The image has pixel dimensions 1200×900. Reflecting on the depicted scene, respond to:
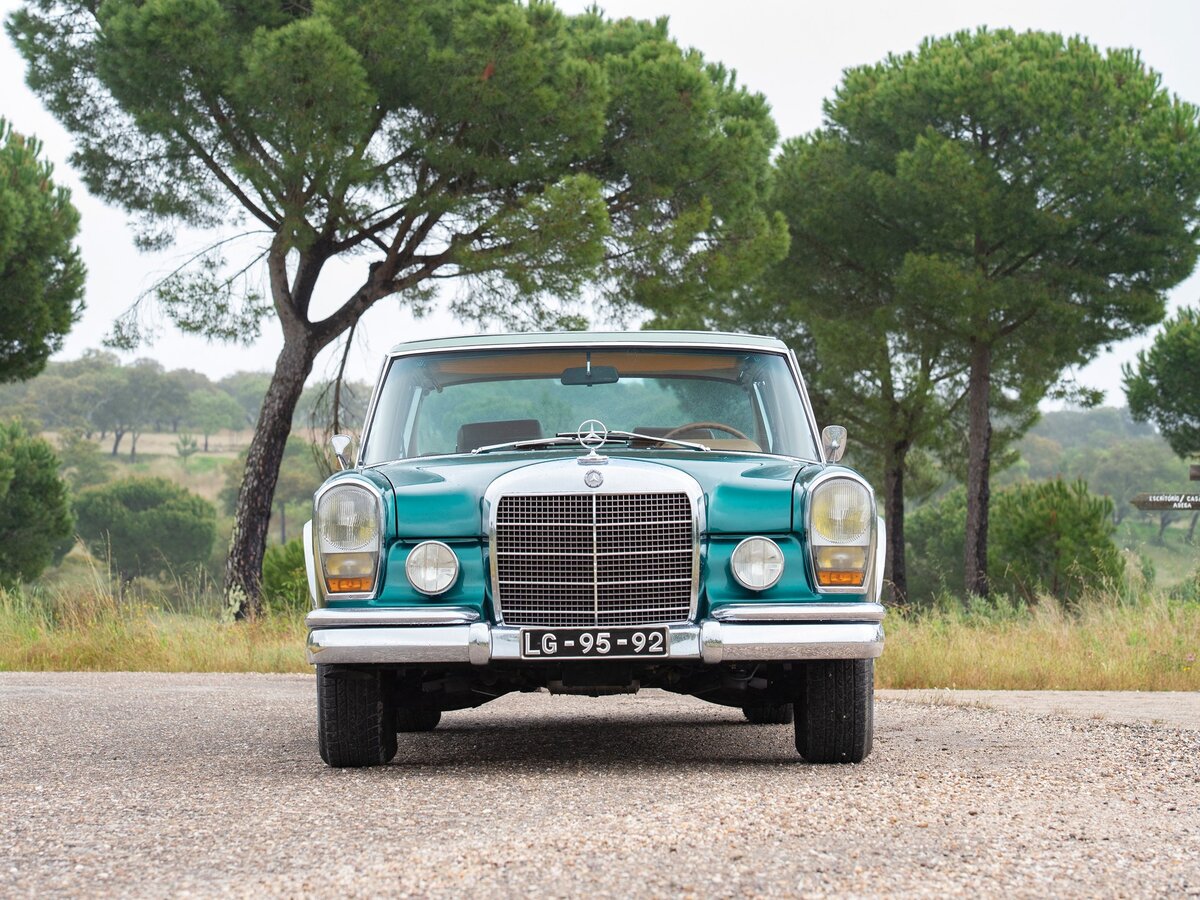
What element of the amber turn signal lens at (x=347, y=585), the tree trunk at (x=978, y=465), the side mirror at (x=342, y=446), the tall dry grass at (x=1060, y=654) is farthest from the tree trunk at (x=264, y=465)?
the tree trunk at (x=978, y=465)

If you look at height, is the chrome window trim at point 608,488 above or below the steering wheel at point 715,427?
below

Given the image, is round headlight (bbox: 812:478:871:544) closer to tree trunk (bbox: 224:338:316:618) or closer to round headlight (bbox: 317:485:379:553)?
round headlight (bbox: 317:485:379:553)

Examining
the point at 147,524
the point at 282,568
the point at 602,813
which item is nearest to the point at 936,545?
the point at 282,568

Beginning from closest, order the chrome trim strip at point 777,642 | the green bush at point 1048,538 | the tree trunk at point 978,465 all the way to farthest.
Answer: the chrome trim strip at point 777,642
the green bush at point 1048,538
the tree trunk at point 978,465

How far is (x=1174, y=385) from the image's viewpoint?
122 feet

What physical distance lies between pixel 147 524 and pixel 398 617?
69485 mm

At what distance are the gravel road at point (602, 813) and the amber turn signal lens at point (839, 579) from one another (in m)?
0.69

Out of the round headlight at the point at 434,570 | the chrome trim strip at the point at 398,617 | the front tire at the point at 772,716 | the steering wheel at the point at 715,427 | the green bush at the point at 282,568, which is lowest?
the green bush at the point at 282,568

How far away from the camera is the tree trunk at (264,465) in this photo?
1978 cm

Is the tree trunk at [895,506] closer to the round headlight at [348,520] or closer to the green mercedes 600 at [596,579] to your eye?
the green mercedes 600 at [596,579]

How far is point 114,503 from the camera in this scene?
238ft

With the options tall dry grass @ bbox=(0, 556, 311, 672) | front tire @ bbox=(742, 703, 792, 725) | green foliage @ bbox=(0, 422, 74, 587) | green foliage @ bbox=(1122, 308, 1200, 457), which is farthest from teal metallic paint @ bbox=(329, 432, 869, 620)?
green foliage @ bbox=(1122, 308, 1200, 457)

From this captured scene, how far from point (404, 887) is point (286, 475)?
328 ft

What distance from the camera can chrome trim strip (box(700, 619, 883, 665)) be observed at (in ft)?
17.8
